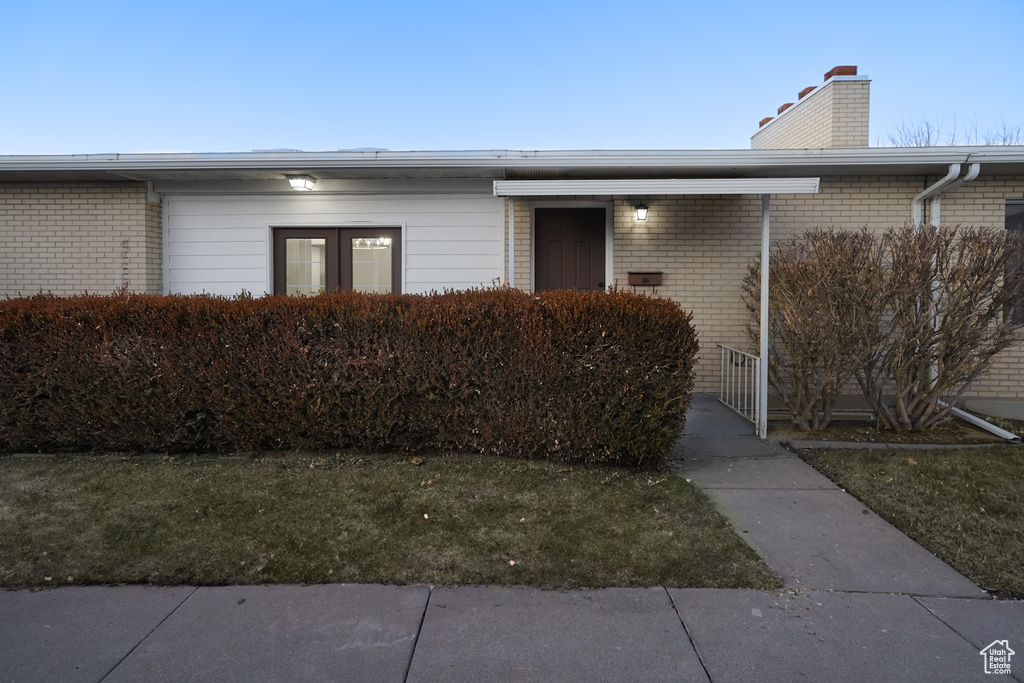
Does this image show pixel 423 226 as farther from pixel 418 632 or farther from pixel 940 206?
pixel 940 206

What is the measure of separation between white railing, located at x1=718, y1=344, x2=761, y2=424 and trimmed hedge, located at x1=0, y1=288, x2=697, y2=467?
2.09 meters

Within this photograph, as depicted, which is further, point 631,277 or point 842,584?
point 631,277

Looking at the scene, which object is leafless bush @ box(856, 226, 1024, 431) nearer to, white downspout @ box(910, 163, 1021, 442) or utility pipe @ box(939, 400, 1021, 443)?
white downspout @ box(910, 163, 1021, 442)

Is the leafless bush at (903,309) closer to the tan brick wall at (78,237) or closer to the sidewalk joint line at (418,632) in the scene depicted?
the sidewalk joint line at (418,632)

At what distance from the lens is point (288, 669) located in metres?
2.58

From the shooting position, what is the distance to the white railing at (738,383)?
22.5 ft

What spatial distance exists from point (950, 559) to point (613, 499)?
1981 mm

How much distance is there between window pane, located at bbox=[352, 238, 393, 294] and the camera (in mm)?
8391

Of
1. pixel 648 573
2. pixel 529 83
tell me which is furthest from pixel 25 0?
pixel 648 573

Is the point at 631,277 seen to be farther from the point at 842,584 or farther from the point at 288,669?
the point at 288,669

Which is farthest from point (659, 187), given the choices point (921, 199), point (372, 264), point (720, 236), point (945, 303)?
point (372, 264)

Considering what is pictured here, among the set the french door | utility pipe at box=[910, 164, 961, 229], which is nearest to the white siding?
the french door

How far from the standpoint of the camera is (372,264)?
331 inches

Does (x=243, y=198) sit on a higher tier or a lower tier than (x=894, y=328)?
higher
